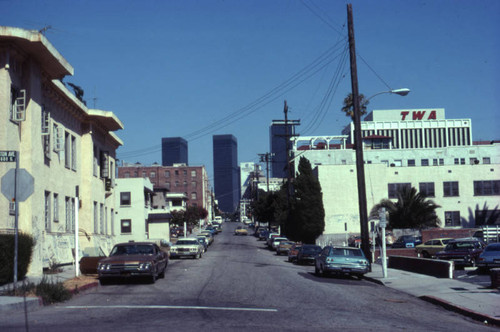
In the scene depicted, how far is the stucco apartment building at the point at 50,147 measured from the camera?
76.8 feet

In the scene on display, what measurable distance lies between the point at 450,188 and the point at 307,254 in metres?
35.2

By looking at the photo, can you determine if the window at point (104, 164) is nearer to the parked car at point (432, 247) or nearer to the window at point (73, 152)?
the window at point (73, 152)

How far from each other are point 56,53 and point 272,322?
18.5 meters

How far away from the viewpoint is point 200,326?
448 inches

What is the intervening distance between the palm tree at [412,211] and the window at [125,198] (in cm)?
2844

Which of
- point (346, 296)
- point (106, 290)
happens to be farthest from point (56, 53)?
point (346, 296)

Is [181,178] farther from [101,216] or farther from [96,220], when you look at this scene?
[96,220]

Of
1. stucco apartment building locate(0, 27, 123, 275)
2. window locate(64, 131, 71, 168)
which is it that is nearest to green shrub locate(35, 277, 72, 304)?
stucco apartment building locate(0, 27, 123, 275)

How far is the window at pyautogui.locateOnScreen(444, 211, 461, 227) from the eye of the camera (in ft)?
218

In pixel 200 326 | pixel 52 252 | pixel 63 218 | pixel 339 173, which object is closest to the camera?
pixel 200 326

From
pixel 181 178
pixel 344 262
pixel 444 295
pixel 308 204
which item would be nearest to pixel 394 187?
pixel 308 204

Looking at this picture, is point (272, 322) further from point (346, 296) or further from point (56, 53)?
point (56, 53)

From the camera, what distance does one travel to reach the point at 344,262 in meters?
25.1

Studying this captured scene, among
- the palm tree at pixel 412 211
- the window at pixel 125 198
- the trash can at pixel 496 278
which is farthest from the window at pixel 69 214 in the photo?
the palm tree at pixel 412 211
